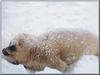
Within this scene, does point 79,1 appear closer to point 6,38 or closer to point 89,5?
point 89,5

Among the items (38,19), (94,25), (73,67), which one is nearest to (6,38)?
(38,19)

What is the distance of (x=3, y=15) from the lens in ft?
6.86

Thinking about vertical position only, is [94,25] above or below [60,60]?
above

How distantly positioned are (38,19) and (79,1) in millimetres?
404

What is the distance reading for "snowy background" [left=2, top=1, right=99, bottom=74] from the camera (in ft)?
6.72

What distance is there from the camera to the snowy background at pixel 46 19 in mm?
2049

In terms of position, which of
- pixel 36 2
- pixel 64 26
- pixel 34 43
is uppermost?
pixel 36 2

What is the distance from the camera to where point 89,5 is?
6.73 ft

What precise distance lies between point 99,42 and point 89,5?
1.13 ft

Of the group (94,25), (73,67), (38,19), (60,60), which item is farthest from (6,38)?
(94,25)

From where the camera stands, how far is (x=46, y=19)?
6.81ft

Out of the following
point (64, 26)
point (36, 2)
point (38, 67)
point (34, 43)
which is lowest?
point (38, 67)

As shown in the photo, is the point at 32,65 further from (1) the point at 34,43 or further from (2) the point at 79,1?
(2) the point at 79,1

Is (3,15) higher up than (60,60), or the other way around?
(3,15)
